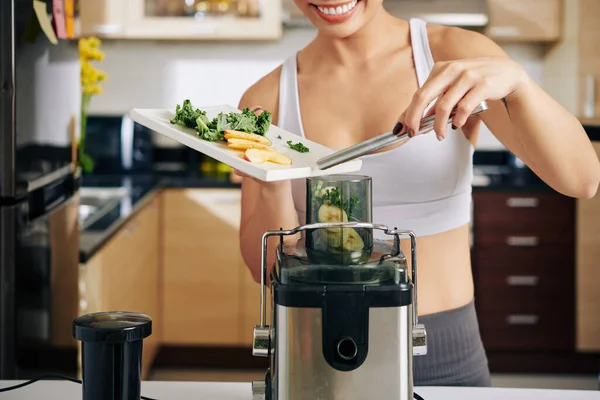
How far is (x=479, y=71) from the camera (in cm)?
102

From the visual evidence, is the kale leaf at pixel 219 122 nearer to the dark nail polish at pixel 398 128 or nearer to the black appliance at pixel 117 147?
the dark nail polish at pixel 398 128

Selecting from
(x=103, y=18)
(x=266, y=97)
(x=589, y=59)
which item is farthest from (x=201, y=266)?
(x=266, y=97)

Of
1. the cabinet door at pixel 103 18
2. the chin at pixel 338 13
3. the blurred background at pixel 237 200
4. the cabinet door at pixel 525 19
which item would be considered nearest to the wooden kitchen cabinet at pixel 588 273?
the blurred background at pixel 237 200

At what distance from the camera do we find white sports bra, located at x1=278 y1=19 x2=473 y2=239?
1.41m

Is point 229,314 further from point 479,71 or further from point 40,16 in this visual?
point 479,71

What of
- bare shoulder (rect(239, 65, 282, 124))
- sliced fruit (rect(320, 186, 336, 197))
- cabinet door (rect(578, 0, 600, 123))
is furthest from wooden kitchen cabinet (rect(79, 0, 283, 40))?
sliced fruit (rect(320, 186, 336, 197))

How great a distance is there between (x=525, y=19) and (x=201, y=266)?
1.82 m

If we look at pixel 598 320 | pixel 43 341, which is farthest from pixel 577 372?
pixel 43 341

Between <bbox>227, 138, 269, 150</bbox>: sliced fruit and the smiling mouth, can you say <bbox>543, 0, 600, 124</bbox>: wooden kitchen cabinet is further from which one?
<bbox>227, 138, 269, 150</bbox>: sliced fruit

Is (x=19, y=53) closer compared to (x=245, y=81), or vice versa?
(x=19, y=53)

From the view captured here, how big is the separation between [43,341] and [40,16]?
720 mm

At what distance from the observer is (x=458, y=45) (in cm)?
143

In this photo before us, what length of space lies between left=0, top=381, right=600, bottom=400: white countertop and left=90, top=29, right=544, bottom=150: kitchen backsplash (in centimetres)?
312

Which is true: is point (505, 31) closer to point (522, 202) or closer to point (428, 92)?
point (522, 202)
